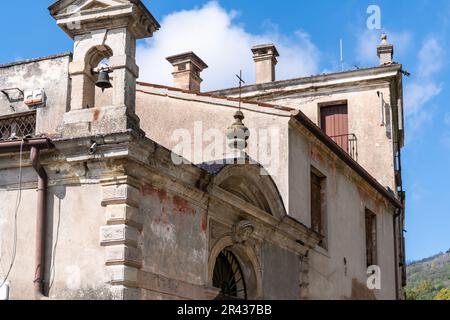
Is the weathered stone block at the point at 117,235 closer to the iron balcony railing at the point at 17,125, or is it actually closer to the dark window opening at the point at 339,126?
the iron balcony railing at the point at 17,125

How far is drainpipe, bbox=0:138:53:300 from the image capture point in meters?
10.0

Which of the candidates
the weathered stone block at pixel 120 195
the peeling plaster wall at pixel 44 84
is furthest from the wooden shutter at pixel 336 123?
the weathered stone block at pixel 120 195

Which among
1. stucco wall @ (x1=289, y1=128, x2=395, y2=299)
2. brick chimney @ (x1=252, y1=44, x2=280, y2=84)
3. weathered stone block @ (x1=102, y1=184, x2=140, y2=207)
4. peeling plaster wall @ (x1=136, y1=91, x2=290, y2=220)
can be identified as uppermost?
brick chimney @ (x1=252, y1=44, x2=280, y2=84)

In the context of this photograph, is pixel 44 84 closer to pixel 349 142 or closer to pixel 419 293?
pixel 349 142

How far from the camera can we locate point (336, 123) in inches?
915

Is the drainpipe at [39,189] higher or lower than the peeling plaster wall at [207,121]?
lower

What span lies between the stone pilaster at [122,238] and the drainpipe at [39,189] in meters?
0.83

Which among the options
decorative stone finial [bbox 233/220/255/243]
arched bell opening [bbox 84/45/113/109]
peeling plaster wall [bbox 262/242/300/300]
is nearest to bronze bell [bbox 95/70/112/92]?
arched bell opening [bbox 84/45/113/109]

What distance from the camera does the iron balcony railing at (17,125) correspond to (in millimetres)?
13172

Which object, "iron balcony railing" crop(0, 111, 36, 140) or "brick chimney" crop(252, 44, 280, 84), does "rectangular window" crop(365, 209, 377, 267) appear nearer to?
"brick chimney" crop(252, 44, 280, 84)

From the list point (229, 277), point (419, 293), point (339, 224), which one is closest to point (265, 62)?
point (339, 224)

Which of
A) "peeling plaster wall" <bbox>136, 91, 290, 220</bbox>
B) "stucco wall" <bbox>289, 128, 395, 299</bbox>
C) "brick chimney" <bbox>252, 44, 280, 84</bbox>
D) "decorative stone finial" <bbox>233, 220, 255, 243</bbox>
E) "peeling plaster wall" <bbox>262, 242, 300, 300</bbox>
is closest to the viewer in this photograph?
"decorative stone finial" <bbox>233, 220, 255, 243</bbox>

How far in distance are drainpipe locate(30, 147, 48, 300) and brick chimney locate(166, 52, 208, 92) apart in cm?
1007
